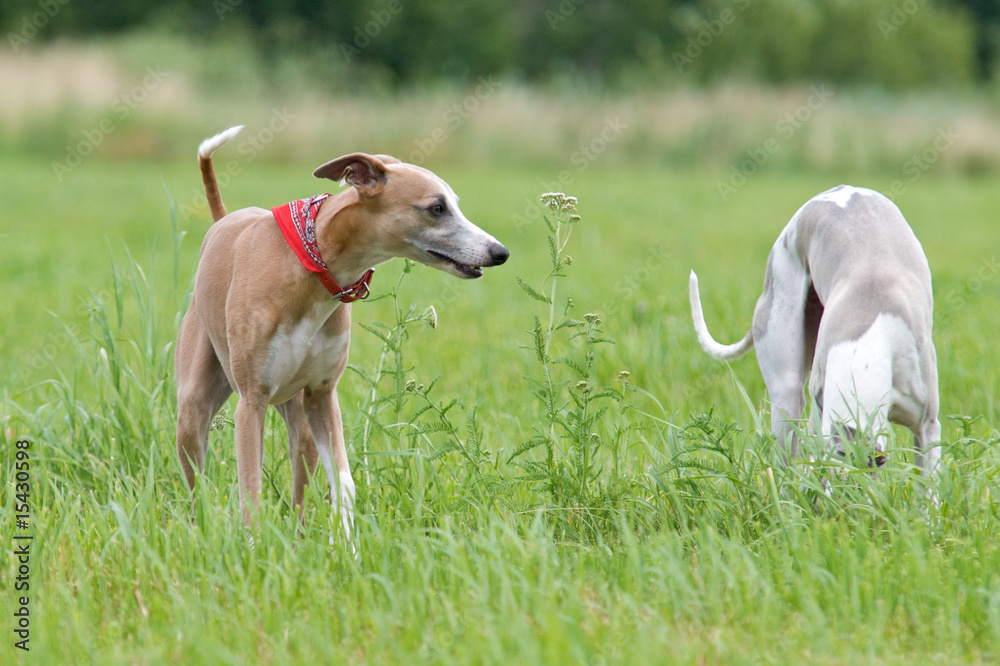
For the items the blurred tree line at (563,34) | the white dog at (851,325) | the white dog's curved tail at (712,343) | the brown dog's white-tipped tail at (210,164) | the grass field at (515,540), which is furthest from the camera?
the blurred tree line at (563,34)

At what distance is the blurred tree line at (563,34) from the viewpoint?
2648cm

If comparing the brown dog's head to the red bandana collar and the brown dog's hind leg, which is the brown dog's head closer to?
the red bandana collar

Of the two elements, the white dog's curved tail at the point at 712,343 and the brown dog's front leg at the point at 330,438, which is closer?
the brown dog's front leg at the point at 330,438

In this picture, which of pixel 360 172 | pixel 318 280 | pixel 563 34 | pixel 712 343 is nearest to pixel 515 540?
pixel 318 280

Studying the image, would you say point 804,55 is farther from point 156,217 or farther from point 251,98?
point 156,217

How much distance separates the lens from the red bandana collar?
258cm

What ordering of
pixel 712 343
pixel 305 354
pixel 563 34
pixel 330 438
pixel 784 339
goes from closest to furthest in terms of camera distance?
pixel 305 354
pixel 330 438
pixel 784 339
pixel 712 343
pixel 563 34

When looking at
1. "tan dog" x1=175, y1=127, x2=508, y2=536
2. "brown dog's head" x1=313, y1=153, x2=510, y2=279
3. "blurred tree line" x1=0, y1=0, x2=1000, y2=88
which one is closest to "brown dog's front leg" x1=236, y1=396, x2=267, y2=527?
"tan dog" x1=175, y1=127, x2=508, y2=536

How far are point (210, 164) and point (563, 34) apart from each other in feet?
100

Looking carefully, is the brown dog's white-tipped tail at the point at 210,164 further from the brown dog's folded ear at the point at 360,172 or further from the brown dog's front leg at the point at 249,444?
the brown dog's front leg at the point at 249,444

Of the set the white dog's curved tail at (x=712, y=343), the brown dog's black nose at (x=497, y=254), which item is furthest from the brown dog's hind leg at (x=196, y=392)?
the white dog's curved tail at (x=712, y=343)

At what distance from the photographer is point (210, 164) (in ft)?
9.92

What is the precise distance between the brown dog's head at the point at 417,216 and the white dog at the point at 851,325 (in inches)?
34.4

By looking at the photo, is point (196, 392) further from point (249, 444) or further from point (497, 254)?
point (497, 254)
